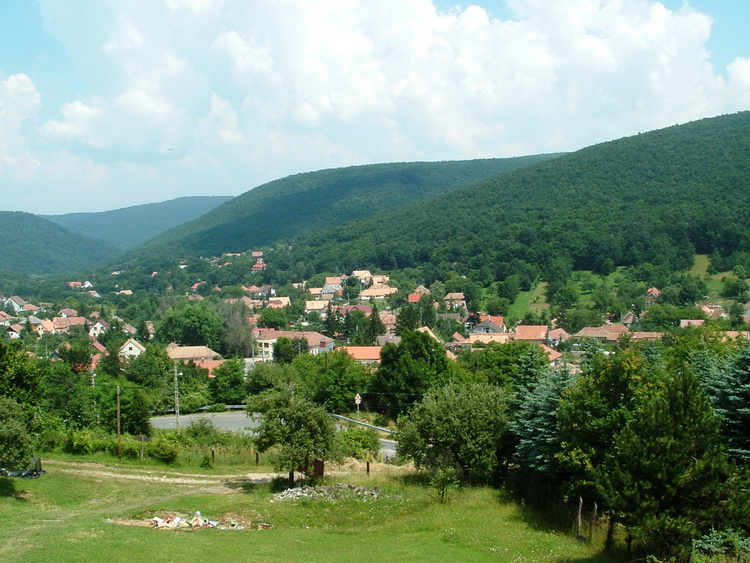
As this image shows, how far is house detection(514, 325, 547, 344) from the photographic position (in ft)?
241

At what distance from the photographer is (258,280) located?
161000 millimetres

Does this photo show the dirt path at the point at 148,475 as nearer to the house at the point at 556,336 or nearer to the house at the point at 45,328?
the house at the point at 556,336

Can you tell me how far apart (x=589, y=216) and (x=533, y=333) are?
5872 cm

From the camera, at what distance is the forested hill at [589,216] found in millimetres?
107562

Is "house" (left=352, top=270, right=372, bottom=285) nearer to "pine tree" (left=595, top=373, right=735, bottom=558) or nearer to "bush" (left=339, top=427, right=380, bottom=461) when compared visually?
"bush" (left=339, top=427, right=380, bottom=461)

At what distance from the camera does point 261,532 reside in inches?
619

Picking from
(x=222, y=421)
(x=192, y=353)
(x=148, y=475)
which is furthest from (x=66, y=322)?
(x=148, y=475)

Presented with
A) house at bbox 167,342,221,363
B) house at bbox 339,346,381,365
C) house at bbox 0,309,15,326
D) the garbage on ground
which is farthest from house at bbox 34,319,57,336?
the garbage on ground

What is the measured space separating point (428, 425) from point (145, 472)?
34.5ft

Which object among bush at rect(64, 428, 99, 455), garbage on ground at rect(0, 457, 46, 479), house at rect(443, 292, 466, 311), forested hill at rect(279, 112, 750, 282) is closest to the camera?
garbage on ground at rect(0, 457, 46, 479)

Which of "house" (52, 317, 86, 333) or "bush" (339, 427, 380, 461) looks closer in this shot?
"bush" (339, 427, 380, 461)

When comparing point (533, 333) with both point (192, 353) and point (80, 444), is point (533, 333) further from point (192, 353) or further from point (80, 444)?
point (80, 444)

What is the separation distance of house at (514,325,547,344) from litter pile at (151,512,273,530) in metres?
59.4

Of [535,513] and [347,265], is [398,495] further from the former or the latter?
[347,265]
